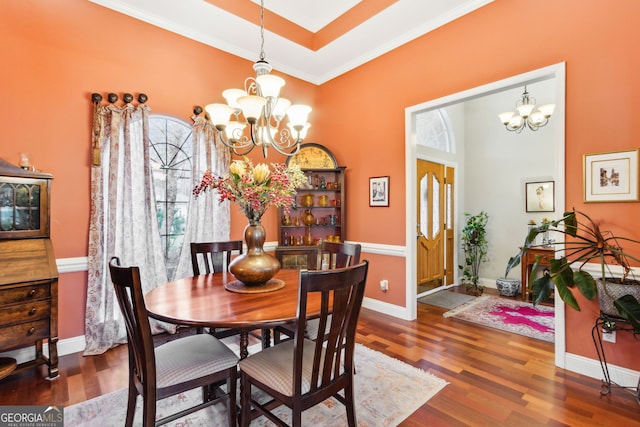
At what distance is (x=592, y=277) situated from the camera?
2232 millimetres

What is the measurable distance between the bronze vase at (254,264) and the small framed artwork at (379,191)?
218 centimetres

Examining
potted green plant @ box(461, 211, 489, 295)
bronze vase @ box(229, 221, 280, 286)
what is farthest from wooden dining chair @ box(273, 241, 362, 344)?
potted green plant @ box(461, 211, 489, 295)

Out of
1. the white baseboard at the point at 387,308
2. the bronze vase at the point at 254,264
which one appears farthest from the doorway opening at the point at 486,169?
the bronze vase at the point at 254,264

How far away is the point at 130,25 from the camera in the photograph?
3096 millimetres

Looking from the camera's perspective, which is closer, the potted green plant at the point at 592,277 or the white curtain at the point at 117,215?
the potted green plant at the point at 592,277

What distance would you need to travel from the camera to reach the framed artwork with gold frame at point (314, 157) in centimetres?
434

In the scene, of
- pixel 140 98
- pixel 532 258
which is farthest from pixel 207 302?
pixel 532 258

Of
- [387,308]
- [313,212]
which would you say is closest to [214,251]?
[313,212]

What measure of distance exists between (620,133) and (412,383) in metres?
2.43

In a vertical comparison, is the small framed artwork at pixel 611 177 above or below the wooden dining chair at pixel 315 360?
above

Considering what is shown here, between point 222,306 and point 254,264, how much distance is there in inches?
15.1

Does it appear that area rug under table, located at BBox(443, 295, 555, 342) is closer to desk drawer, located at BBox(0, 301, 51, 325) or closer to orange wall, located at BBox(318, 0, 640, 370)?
orange wall, located at BBox(318, 0, 640, 370)

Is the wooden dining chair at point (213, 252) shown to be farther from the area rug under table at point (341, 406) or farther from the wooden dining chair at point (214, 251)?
the area rug under table at point (341, 406)

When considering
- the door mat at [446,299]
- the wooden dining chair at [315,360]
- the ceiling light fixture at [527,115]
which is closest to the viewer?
the wooden dining chair at [315,360]
